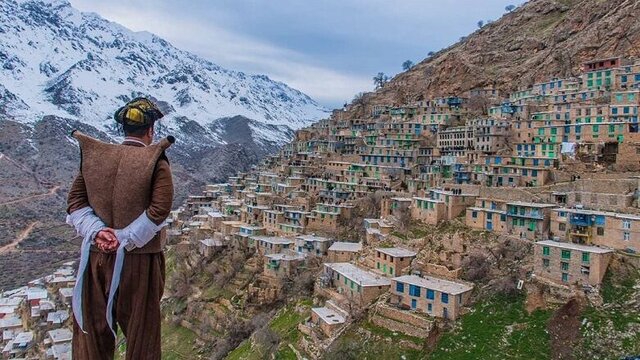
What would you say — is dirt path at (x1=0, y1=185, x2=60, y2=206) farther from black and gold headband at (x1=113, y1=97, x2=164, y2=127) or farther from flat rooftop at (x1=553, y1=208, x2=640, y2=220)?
black and gold headband at (x1=113, y1=97, x2=164, y2=127)

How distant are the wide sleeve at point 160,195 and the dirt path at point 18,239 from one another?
7004 cm

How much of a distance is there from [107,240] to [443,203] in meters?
26.8

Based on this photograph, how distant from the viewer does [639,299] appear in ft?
62.9

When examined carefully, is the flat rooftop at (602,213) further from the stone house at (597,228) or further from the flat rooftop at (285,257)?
the flat rooftop at (285,257)

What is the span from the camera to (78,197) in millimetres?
3914

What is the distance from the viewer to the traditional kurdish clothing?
3713 millimetres

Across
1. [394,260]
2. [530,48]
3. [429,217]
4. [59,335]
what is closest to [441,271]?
[394,260]

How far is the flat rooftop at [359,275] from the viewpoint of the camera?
83.4 ft

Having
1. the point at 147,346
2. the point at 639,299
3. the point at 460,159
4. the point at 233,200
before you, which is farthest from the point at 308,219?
the point at 147,346

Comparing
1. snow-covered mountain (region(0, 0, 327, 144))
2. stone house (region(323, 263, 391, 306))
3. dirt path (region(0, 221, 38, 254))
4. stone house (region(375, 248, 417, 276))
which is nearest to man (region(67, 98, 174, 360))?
stone house (region(323, 263, 391, 306))

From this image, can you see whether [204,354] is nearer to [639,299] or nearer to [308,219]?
[308,219]

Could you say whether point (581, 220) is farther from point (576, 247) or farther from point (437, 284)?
point (437, 284)

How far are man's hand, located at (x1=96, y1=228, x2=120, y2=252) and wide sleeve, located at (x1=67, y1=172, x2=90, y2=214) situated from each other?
1.18 ft

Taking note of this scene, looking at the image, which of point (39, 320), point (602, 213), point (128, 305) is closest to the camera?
point (128, 305)
